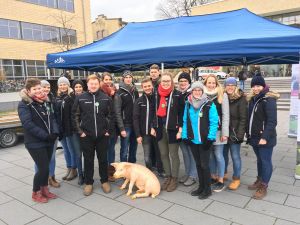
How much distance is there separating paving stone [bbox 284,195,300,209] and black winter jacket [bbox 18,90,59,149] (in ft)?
11.1

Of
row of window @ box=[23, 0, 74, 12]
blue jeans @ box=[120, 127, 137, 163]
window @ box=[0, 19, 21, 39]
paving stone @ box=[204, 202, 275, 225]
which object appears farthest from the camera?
row of window @ box=[23, 0, 74, 12]

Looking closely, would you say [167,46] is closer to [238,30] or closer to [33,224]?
[238,30]

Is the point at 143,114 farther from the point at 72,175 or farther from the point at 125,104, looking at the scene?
the point at 72,175

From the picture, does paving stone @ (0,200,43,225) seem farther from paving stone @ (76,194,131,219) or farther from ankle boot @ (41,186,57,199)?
paving stone @ (76,194,131,219)

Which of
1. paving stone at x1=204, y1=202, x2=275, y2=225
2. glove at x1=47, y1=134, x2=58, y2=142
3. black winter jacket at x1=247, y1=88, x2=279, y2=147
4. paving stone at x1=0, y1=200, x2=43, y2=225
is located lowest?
paving stone at x1=0, y1=200, x2=43, y2=225

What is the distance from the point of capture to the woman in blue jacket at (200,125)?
3625 millimetres

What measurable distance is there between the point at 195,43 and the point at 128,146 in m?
2.11

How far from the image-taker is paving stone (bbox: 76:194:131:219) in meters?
3.53

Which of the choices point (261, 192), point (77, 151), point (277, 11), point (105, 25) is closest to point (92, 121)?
point (77, 151)

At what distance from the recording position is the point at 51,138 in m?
3.76

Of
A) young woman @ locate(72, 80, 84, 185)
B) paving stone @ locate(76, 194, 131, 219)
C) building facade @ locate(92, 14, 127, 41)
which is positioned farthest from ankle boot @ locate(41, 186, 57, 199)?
building facade @ locate(92, 14, 127, 41)

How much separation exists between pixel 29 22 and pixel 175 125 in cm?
2606

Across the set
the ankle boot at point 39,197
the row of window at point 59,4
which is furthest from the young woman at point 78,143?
the row of window at point 59,4

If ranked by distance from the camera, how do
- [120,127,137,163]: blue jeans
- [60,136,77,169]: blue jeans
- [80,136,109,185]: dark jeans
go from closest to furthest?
[80,136,109,185]: dark jeans, [60,136,77,169]: blue jeans, [120,127,137,163]: blue jeans
